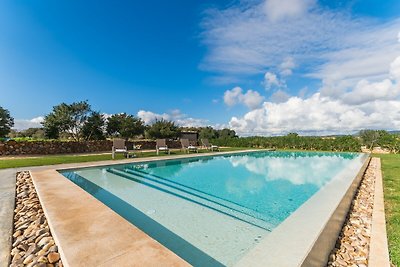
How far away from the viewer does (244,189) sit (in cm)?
649

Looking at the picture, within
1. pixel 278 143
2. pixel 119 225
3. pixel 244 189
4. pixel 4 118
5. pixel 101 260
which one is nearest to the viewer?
pixel 101 260

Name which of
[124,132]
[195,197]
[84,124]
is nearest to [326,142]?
[195,197]

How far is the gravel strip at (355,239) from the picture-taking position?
2396 millimetres

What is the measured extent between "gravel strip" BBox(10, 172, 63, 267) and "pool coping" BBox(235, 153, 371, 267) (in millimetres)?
1844

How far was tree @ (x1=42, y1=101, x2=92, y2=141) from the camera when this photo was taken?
19.8m

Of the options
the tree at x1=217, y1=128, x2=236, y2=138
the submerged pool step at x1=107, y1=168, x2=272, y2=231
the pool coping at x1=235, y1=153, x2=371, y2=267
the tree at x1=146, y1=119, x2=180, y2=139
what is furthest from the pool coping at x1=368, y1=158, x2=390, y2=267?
the tree at x1=217, y1=128, x2=236, y2=138

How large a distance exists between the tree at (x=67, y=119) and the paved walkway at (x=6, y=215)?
1642 cm

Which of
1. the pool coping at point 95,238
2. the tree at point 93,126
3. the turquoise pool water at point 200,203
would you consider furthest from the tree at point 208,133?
the pool coping at point 95,238

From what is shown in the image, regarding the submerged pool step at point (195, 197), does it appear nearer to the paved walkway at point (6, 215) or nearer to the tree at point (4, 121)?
the paved walkway at point (6, 215)

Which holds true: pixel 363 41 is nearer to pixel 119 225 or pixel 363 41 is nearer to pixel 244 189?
pixel 244 189

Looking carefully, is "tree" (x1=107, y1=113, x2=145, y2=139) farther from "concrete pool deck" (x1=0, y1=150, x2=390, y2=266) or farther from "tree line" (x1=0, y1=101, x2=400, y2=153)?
"concrete pool deck" (x1=0, y1=150, x2=390, y2=266)

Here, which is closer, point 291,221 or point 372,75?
point 291,221

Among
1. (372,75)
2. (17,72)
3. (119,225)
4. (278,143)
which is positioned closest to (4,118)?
(17,72)

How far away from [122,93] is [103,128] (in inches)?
256
